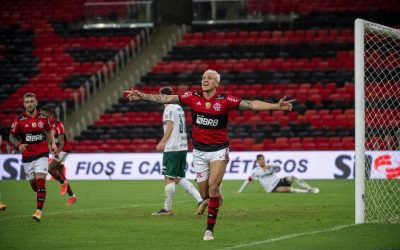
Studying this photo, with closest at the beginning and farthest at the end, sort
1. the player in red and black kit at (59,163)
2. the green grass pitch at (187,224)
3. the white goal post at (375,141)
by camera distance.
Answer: the green grass pitch at (187,224) < the white goal post at (375,141) < the player in red and black kit at (59,163)

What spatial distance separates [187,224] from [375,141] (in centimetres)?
1123

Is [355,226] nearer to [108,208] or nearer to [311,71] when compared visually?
[108,208]

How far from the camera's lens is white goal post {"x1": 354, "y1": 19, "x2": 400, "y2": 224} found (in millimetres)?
14383

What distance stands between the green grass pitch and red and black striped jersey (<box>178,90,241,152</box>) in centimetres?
132

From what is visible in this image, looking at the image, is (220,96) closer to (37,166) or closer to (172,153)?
(172,153)

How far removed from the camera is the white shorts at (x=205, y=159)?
42.4 ft

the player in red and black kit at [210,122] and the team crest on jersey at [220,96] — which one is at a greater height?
the team crest on jersey at [220,96]

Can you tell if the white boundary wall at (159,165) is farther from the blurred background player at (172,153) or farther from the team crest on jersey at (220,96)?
the team crest on jersey at (220,96)

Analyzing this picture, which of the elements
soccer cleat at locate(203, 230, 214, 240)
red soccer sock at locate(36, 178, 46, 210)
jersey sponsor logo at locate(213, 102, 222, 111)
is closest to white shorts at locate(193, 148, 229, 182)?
jersey sponsor logo at locate(213, 102, 222, 111)

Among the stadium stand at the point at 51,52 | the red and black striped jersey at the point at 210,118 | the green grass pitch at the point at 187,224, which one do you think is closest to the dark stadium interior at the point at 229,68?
the stadium stand at the point at 51,52

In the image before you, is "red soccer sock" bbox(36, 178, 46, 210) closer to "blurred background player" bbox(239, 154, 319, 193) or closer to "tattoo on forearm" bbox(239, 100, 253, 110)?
"tattoo on forearm" bbox(239, 100, 253, 110)

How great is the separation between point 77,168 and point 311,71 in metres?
12.3

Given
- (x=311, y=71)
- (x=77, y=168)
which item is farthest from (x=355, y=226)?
(x=311, y=71)

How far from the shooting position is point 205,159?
513 inches
